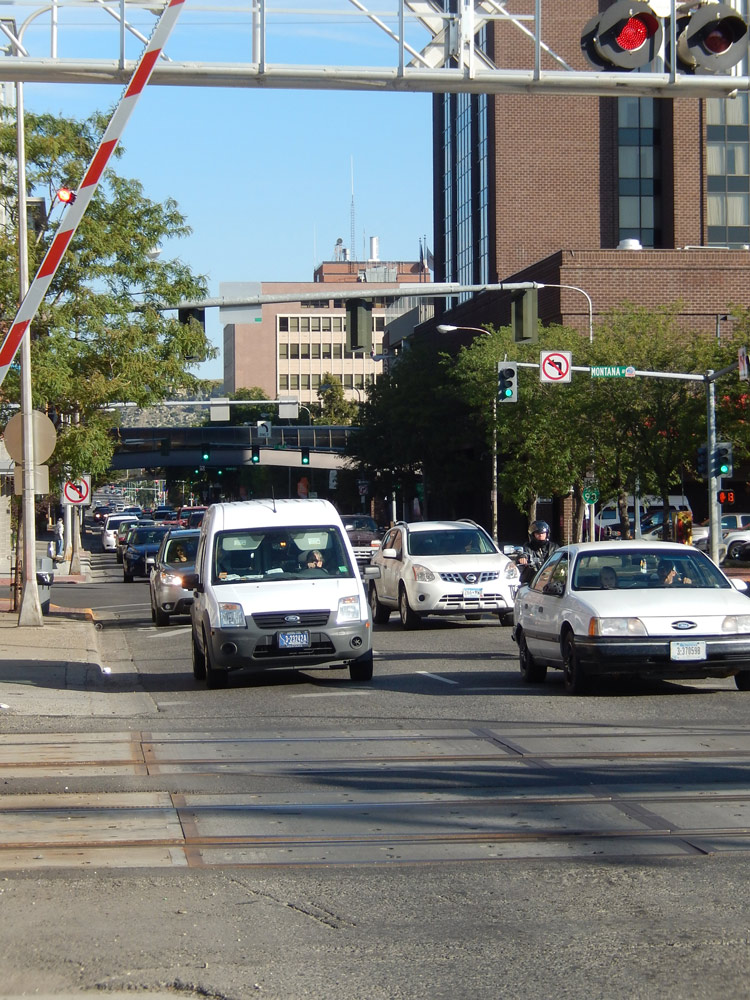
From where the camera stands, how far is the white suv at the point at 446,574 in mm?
22703

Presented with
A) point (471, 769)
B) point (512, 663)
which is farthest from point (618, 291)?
point (471, 769)

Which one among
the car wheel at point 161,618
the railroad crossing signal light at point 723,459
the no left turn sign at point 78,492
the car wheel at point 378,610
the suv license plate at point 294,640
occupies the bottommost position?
the car wheel at point 161,618

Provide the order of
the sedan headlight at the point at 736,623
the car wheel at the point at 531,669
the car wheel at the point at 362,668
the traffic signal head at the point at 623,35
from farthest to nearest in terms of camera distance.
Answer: the car wheel at the point at 362,668 → the car wheel at the point at 531,669 → the sedan headlight at the point at 736,623 → the traffic signal head at the point at 623,35

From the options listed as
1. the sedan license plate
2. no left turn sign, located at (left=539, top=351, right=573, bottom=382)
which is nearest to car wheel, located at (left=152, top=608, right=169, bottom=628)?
no left turn sign, located at (left=539, top=351, right=573, bottom=382)

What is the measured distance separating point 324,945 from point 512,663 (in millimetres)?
12426

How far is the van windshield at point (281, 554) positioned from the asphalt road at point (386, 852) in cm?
300

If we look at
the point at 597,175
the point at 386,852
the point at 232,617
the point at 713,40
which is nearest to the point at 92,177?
the point at 386,852

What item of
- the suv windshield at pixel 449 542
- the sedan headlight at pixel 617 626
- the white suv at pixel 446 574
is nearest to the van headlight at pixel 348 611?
the sedan headlight at pixel 617 626

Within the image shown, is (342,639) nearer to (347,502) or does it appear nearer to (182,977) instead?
(182,977)

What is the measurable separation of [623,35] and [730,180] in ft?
203

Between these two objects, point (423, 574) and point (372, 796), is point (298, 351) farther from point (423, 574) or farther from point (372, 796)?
point (372, 796)


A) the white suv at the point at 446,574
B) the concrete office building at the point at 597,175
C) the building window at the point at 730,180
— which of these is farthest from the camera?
the building window at the point at 730,180

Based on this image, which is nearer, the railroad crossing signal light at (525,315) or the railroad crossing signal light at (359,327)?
the railroad crossing signal light at (359,327)

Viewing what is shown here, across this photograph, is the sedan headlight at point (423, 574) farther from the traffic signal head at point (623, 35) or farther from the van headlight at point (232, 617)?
the traffic signal head at point (623, 35)
